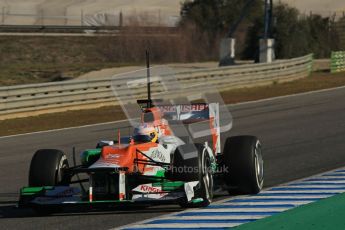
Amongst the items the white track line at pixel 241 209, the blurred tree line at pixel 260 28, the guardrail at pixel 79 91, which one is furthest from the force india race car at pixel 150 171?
the blurred tree line at pixel 260 28

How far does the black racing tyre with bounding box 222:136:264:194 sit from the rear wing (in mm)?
506

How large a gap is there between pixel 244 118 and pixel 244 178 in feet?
39.7

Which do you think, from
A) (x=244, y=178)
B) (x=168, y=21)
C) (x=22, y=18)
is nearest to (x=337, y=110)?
(x=244, y=178)

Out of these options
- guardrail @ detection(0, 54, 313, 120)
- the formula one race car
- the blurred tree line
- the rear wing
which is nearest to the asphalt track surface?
the formula one race car

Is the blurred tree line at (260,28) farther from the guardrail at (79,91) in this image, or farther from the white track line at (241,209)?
the white track line at (241,209)

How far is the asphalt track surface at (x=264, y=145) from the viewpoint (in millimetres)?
9078

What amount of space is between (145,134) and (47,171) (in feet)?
3.74

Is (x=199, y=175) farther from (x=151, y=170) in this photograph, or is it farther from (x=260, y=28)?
(x=260, y=28)

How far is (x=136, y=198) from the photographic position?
8781 mm

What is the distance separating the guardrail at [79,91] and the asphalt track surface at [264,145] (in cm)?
217

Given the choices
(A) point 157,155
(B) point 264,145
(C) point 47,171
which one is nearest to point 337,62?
(B) point 264,145

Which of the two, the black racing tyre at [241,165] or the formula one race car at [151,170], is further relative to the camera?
the black racing tyre at [241,165]

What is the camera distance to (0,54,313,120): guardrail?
24.4 m

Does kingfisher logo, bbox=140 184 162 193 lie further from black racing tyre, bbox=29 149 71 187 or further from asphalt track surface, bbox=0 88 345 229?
black racing tyre, bbox=29 149 71 187
